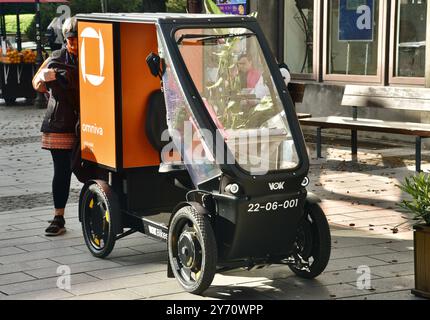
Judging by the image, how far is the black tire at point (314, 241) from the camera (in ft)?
20.7

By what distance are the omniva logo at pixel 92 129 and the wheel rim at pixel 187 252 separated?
4.48 feet

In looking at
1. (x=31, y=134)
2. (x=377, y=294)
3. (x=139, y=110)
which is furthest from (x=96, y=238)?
(x=31, y=134)

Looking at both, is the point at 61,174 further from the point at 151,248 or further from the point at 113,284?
the point at 113,284

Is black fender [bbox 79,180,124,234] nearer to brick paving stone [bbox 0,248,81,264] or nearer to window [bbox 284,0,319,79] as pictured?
brick paving stone [bbox 0,248,81,264]

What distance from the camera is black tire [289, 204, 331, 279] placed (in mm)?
6305

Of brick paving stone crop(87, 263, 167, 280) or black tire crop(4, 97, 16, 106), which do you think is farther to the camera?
black tire crop(4, 97, 16, 106)

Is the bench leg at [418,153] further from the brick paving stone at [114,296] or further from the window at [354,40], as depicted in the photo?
the brick paving stone at [114,296]

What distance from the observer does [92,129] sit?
7.38 meters

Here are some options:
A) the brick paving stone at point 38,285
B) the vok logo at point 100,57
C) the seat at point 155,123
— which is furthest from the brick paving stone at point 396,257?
the vok logo at point 100,57

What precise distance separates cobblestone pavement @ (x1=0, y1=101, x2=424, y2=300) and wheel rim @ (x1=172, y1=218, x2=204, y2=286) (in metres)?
0.13

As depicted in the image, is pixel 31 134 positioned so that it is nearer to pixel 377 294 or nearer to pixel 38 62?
pixel 38 62

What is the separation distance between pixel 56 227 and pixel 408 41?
26.4 ft

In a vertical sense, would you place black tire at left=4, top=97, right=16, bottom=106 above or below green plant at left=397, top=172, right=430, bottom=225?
below

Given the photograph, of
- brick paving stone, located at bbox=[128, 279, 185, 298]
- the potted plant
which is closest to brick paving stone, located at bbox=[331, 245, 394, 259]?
the potted plant
